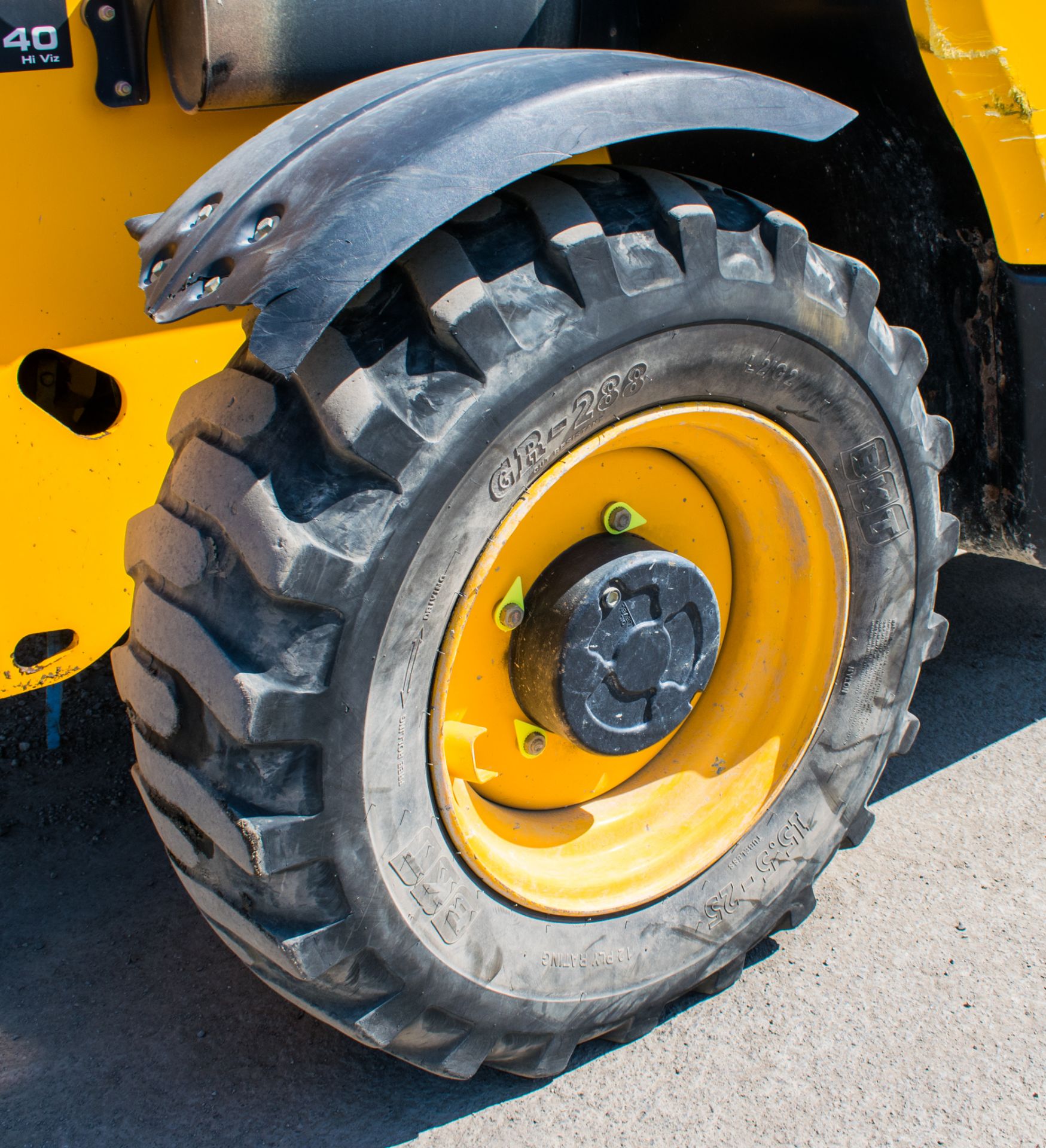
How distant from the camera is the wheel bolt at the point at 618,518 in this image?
1.78 metres

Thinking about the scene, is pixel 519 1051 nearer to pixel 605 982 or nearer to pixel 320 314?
pixel 605 982

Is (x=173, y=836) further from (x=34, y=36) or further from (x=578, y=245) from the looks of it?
(x=34, y=36)

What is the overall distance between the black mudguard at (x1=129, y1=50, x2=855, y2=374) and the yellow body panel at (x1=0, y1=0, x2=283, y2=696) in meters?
0.18

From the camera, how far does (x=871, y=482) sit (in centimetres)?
180

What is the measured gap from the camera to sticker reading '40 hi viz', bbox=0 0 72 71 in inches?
57.2

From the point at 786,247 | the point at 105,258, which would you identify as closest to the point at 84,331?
the point at 105,258

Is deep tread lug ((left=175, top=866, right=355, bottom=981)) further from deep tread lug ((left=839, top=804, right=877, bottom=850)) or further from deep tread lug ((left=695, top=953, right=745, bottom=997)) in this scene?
deep tread lug ((left=839, top=804, right=877, bottom=850))

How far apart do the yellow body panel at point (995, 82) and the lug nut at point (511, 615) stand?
1024mm

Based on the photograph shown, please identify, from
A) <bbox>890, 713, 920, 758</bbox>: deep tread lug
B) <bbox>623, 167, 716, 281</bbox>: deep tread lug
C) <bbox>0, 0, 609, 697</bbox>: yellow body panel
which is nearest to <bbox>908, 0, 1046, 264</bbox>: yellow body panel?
<bbox>623, 167, 716, 281</bbox>: deep tread lug

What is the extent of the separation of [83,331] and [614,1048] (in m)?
1.43

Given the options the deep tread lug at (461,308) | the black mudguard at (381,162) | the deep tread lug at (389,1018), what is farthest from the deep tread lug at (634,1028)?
the black mudguard at (381,162)

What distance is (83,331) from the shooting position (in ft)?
5.32

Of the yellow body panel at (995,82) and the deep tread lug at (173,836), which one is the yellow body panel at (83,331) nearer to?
the deep tread lug at (173,836)

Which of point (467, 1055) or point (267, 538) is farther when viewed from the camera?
point (467, 1055)
